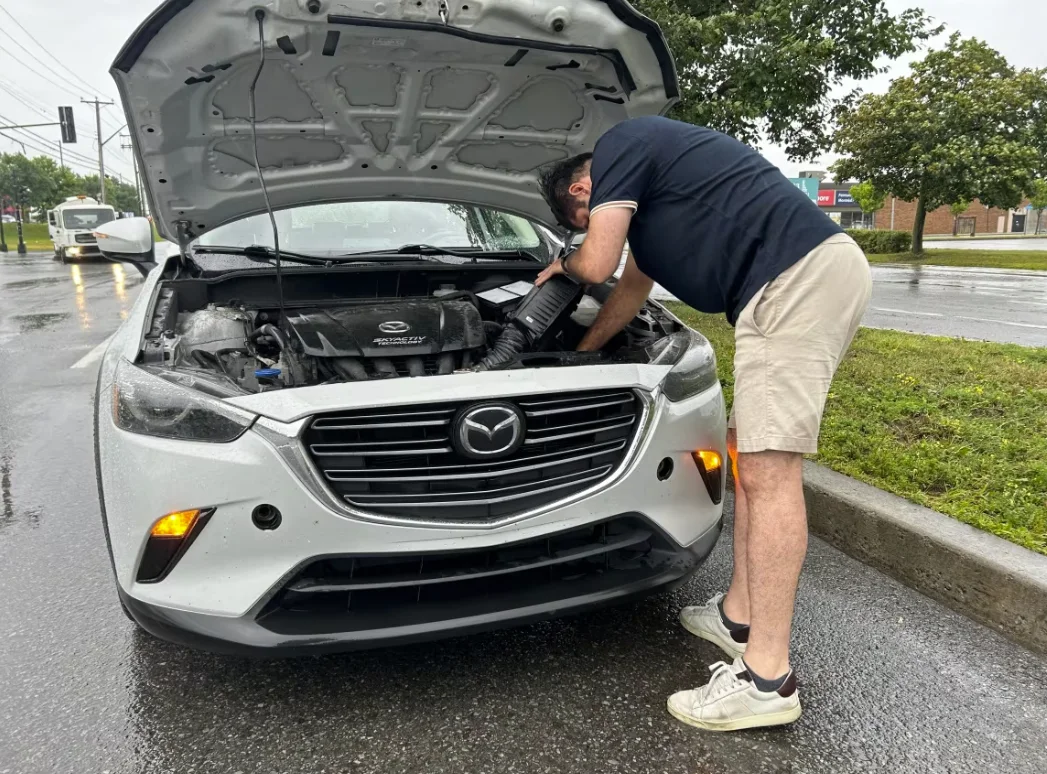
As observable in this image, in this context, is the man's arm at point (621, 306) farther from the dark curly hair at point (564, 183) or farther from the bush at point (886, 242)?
the bush at point (886, 242)

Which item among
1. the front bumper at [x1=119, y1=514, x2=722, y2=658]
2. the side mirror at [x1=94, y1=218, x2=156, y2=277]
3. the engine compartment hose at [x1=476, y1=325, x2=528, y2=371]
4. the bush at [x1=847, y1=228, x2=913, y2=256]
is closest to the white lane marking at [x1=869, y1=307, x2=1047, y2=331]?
the engine compartment hose at [x1=476, y1=325, x2=528, y2=371]

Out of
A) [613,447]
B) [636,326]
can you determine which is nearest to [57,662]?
[613,447]

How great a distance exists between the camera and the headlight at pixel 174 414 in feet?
6.14

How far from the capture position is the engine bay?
238 cm

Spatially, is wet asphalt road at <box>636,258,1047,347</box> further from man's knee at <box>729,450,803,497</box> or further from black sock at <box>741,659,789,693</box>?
black sock at <box>741,659,789,693</box>

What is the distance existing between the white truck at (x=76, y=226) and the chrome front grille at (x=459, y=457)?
28.0 metres

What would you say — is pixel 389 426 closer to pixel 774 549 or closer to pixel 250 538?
pixel 250 538

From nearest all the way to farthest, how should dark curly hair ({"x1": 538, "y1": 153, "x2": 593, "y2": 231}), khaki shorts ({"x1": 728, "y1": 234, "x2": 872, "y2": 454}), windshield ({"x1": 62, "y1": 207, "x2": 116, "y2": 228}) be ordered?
khaki shorts ({"x1": 728, "y1": 234, "x2": 872, "y2": 454})
dark curly hair ({"x1": 538, "y1": 153, "x2": 593, "y2": 231})
windshield ({"x1": 62, "y1": 207, "x2": 116, "y2": 228})

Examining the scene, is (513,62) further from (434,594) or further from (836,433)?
(836,433)

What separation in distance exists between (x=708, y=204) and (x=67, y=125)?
3924 cm

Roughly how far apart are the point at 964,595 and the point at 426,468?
194 centimetres

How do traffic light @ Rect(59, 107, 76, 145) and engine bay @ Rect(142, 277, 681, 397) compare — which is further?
traffic light @ Rect(59, 107, 76, 145)

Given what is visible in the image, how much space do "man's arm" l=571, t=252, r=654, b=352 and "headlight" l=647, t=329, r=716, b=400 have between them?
0.18 meters

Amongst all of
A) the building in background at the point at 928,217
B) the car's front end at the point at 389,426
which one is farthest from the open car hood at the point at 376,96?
the building in background at the point at 928,217
